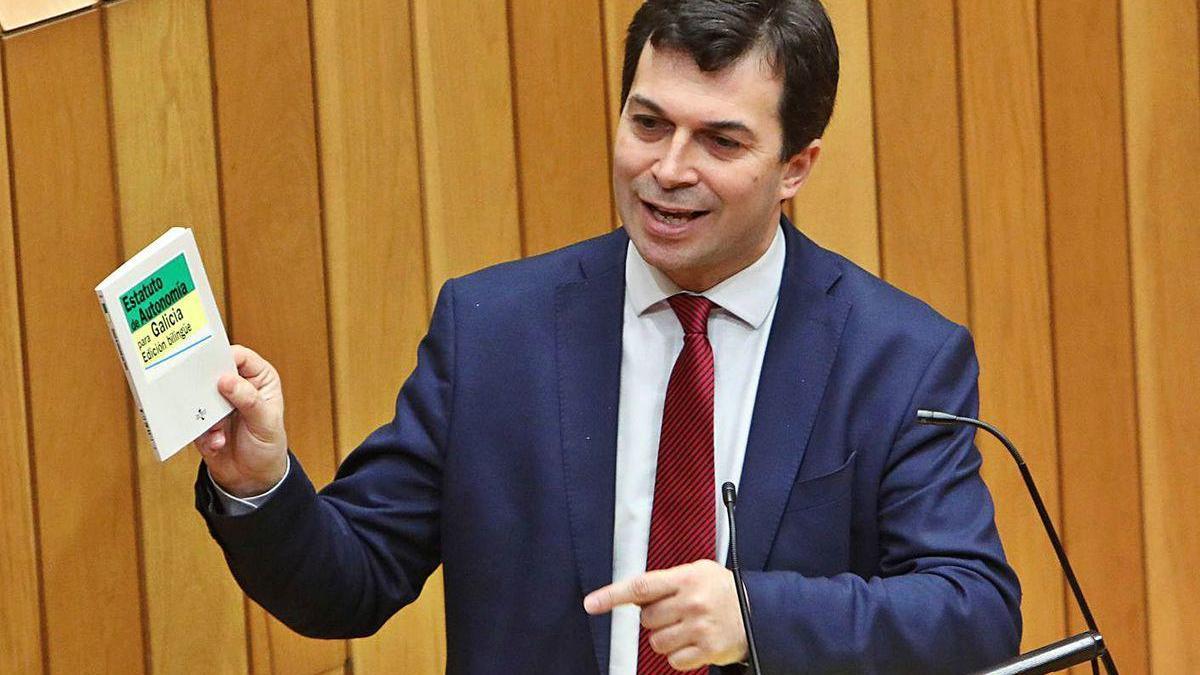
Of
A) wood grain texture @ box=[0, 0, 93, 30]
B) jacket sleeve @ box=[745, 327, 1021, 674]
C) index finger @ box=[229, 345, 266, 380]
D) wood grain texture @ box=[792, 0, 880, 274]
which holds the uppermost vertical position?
wood grain texture @ box=[0, 0, 93, 30]

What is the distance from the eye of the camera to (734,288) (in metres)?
2.02

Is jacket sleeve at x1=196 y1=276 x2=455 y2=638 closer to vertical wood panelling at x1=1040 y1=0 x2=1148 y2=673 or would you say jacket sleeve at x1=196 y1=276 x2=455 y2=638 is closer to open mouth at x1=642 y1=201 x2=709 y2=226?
open mouth at x1=642 y1=201 x2=709 y2=226

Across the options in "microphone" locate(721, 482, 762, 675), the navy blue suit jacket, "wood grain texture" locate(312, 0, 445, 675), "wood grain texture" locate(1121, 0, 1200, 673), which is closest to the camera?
"microphone" locate(721, 482, 762, 675)

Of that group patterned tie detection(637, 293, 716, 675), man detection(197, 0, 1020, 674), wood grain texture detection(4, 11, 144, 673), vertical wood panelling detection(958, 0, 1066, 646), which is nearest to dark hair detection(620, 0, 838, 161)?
man detection(197, 0, 1020, 674)

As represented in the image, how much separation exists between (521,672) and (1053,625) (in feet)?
4.28

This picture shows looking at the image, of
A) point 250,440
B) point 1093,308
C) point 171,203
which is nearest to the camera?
point 250,440

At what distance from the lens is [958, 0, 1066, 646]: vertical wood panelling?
9.42 ft

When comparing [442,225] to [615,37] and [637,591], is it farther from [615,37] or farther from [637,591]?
[637,591]

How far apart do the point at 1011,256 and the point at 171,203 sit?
134 cm

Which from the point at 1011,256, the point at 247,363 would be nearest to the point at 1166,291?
the point at 1011,256

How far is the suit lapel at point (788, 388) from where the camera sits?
191 cm

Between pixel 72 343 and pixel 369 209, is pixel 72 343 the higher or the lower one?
the lower one

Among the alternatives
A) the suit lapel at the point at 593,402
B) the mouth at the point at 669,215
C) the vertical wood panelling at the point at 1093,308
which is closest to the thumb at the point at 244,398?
the suit lapel at the point at 593,402

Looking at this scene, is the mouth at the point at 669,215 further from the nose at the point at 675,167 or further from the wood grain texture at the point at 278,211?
the wood grain texture at the point at 278,211
